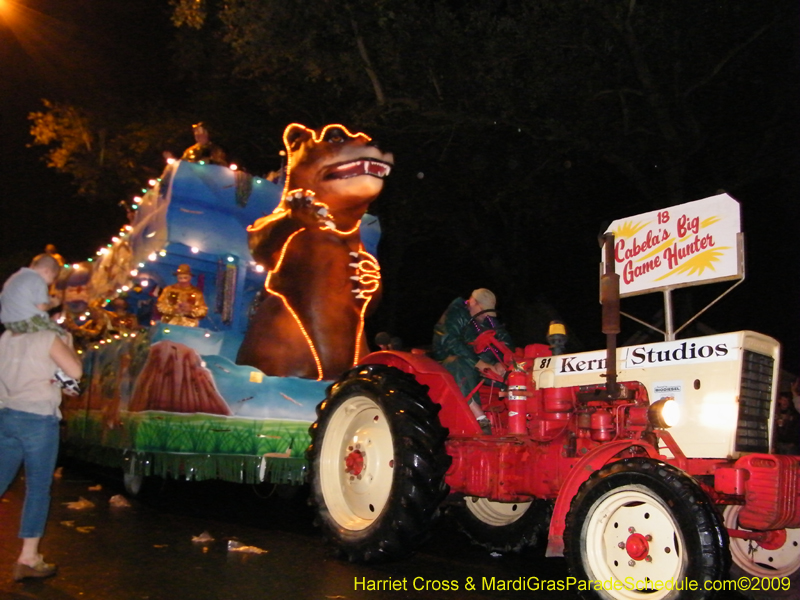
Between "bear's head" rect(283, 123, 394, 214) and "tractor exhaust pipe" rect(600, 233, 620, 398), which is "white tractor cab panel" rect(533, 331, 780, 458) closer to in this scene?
"tractor exhaust pipe" rect(600, 233, 620, 398)

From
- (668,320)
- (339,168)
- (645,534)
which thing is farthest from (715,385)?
(339,168)

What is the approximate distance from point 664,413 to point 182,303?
5.63 metres

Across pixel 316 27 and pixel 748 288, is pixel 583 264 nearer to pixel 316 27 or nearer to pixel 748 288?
pixel 748 288

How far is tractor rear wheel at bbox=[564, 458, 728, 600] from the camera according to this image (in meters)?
3.51

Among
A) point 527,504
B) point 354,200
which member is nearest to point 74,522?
point 527,504

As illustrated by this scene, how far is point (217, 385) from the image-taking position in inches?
297

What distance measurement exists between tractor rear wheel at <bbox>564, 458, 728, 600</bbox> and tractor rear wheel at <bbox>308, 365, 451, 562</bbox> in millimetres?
1086

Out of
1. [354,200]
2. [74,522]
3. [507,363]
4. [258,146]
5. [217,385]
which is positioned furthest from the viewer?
[258,146]

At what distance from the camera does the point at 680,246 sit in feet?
16.4

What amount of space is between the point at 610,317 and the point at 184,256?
570 centimetres

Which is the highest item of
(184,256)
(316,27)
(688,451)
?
(316,27)

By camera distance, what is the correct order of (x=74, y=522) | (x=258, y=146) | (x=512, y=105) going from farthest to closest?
(x=258, y=146) < (x=512, y=105) < (x=74, y=522)

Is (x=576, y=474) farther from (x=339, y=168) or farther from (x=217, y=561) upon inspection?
(x=339, y=168)

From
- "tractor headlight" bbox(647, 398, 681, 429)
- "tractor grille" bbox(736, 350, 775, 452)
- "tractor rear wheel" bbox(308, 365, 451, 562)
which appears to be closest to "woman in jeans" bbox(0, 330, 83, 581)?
"tractor rear wheel" bbox(308, 365, 451, 562)
